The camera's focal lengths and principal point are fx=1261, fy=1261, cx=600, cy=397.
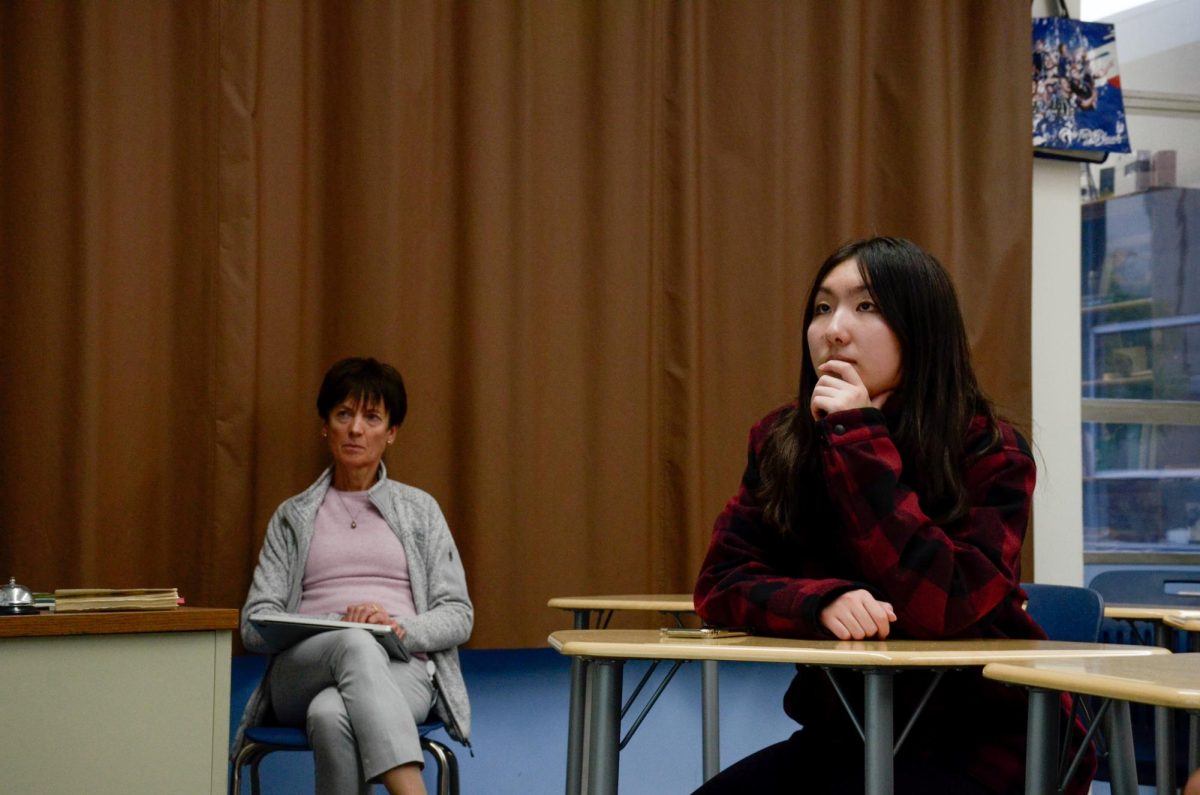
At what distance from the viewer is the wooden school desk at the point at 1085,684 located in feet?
3.59

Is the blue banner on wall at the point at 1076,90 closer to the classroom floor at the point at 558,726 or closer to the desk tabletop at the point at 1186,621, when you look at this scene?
the desk tabletop at the point at 1186,621

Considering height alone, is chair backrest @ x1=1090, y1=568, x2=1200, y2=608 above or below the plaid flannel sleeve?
below

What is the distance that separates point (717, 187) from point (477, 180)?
0.71 metres

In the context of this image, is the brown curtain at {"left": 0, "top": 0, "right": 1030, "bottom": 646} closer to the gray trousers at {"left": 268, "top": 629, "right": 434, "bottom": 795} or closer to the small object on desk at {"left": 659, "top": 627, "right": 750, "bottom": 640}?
the gray trousers at {"left": 268, "top": 629, "right": 434, "bottom": 795}

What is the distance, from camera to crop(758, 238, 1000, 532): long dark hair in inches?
68.4

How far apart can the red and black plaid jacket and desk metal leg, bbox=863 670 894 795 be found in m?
0.09

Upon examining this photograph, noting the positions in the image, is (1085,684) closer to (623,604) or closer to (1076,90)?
(623,604)

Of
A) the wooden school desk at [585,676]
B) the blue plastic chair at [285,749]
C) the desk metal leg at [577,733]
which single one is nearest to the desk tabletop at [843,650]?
the wooden school desk at [585,676]

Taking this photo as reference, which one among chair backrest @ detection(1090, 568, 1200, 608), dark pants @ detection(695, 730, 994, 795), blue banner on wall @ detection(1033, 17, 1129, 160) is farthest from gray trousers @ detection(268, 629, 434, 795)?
blue banner on wall @ detection(1033, 17, 1129, 160)

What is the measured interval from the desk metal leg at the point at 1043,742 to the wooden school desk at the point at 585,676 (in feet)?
2.81

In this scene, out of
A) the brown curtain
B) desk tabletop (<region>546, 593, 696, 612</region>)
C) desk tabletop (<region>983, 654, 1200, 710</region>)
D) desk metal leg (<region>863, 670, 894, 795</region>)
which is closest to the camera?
desk tabletop (<region>983, 654, 1200, 710</region>)

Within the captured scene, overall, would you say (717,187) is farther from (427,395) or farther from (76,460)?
(76,460)

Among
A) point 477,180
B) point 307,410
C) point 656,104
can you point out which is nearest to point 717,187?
point 656,104

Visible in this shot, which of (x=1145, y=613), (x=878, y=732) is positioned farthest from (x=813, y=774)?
(x=1145, y=613)
